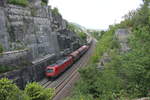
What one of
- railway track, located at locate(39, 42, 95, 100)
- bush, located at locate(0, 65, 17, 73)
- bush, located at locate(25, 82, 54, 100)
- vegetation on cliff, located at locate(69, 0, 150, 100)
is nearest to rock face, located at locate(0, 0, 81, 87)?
bush, located at locate(0, 65, 17, 73)

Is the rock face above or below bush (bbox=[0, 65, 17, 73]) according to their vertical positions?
above

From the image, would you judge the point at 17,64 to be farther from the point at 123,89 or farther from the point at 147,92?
the point at 147,92

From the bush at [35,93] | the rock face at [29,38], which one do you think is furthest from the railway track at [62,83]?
the bush at [35,93]

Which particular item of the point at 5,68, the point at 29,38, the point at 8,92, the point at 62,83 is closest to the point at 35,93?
the point at 8,92

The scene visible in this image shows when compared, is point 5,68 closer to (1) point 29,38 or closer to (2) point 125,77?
(1) point 29,38

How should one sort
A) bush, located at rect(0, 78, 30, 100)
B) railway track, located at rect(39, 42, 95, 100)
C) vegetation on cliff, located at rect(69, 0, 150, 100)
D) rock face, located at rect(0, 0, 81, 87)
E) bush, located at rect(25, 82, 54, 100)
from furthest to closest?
1. rock face, located at rect(0, 0, 81, 87)
2. railway track, located at rect(39, 42, 95, 100)
3. vegetation on cliff, located at rect(69, 0, 150, 100)
4. bush, located at rect(25, 82, 54, 100)
5. bush, located at rect(0, 78, 30, 100)

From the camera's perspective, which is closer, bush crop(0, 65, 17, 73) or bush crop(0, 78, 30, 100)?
bush crop(0, 78, 30, 100)

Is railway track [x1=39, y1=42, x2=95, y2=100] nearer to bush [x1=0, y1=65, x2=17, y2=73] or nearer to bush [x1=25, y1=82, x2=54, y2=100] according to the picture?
bush [x1=0, y1=65, x2=17, y2=73]

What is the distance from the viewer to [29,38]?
69.4 feet

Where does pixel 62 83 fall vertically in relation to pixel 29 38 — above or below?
below

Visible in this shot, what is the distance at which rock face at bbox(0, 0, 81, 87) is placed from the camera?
16031mm

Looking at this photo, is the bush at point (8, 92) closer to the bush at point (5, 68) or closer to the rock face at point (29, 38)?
the rock face at point (29, 38)

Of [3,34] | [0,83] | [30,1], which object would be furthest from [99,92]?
[30,1]

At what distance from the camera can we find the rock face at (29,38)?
631 inches
